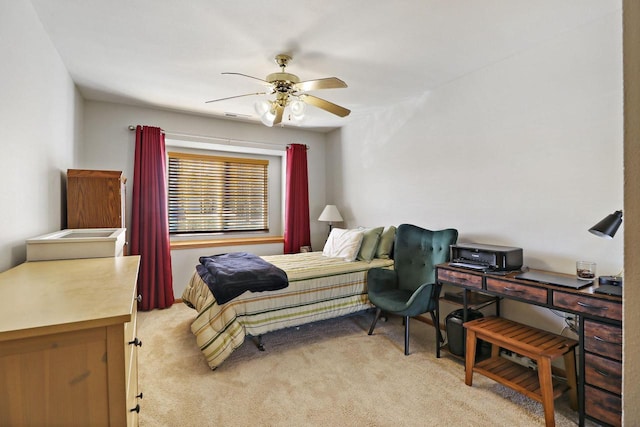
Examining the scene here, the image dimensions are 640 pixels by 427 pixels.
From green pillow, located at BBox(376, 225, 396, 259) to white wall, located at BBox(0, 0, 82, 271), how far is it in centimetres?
308

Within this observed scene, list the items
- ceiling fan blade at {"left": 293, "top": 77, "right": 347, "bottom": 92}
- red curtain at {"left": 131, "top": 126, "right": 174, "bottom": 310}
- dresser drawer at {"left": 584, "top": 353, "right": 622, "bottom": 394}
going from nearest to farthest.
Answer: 1. dresser drawer at {"left": 584, "top": 353, "right": 622, "bottom": 394}
2. ceiling fan blade at {"left": 293, "top": 77, "right": 347, "bottom": 92}
3. red curtain at {"left": 131, "top": 126, "right": 174, "bottom": 310}

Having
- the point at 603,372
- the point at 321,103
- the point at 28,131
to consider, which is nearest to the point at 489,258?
the point at 603,372

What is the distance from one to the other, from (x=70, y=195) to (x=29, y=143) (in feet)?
2.51

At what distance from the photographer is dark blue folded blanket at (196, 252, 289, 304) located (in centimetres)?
248

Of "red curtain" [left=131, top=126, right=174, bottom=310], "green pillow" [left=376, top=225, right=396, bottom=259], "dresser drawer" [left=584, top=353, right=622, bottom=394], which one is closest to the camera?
"dresser drawer" [left=584, top=353, right=622, bottom=394]

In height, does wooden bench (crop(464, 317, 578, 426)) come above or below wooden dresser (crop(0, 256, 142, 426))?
below

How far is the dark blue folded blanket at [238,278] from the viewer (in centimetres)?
248

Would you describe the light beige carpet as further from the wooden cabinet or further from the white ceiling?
the white ceiling

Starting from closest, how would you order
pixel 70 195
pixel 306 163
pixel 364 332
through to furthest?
pixel 70 195 → pixel 364 332 → pixel 306 163

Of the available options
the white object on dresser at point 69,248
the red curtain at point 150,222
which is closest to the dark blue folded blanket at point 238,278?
the white object on dresser at point 69,248

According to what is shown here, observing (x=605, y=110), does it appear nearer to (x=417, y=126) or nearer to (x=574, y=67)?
(x=574, y=67)

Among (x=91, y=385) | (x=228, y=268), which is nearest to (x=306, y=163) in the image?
(x=228, y=268)

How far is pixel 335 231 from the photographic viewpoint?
4.01m

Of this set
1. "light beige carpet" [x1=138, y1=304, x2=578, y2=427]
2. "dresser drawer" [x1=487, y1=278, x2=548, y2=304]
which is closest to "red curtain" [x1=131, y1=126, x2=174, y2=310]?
"light beige carpet" [x1=138, y1=304, x2=578, y2=427]
